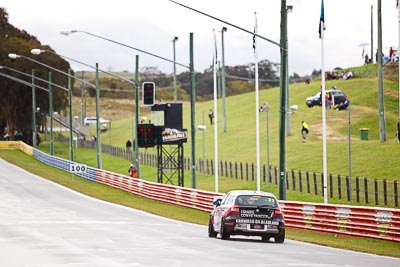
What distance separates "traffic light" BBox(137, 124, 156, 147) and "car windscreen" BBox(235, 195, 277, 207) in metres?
27.5

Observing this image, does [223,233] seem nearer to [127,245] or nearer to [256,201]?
[256,201]

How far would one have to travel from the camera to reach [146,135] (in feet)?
194

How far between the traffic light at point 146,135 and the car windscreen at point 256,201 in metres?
27.5

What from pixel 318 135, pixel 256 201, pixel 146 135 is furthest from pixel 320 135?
pixel 256 201

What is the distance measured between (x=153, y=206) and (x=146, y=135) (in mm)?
7404

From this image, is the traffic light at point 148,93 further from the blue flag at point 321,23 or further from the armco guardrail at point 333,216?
the blue flag at point 321,23

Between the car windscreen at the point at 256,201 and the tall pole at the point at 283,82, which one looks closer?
the car windscreen at the point at 256,201

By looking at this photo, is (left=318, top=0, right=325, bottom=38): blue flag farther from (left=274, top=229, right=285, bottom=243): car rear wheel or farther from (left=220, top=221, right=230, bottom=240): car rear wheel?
(left=220, top=221, right=230, bottom=240): car rear wheel

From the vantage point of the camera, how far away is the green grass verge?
31.5m

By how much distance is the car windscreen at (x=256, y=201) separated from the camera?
31609mm

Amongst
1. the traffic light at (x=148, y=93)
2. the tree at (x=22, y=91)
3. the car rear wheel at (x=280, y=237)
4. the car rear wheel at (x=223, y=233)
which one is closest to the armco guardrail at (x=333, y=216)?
the car rear wheel at (x=280, y=237)

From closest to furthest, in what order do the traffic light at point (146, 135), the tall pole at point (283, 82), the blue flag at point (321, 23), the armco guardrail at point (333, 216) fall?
the armco guardrail at point (333, 216), the tall pole at point (283, 82), the blue flag at point (321, 23), the traffic light at point (146, 135)

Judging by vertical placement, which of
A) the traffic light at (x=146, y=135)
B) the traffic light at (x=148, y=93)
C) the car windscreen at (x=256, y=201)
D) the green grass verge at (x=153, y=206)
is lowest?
the green grass verge at (x=153, y=206)

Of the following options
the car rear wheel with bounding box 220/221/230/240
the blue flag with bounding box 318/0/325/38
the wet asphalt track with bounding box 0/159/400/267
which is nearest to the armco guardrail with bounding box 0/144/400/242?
the wet asphalt track with bounding box 0/159/400/267
